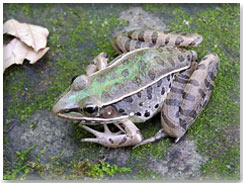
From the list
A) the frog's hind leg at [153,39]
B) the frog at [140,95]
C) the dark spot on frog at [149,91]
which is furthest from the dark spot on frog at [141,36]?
the dark spot on frog at [149,91]

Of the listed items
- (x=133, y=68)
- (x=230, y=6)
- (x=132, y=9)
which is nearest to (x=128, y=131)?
(x=133, y=68)

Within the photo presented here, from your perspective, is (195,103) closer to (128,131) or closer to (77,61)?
(128,131)

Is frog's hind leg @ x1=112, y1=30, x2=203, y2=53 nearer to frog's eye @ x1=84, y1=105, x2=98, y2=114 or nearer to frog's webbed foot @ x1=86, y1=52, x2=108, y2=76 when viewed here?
frog's webbed foot @ x1=86, y1=52, x2=108, y2=76

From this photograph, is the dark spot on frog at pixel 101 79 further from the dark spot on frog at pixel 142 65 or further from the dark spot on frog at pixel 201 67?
the dark spot on frog at pixel 201 67

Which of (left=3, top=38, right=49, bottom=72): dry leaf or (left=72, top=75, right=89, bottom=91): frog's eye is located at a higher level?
(left=3, top=38, right=49, bottom=72): dry leaf

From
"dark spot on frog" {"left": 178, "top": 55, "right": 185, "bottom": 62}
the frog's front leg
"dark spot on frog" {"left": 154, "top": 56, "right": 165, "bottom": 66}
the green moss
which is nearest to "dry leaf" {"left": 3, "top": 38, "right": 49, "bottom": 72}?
the green moss
